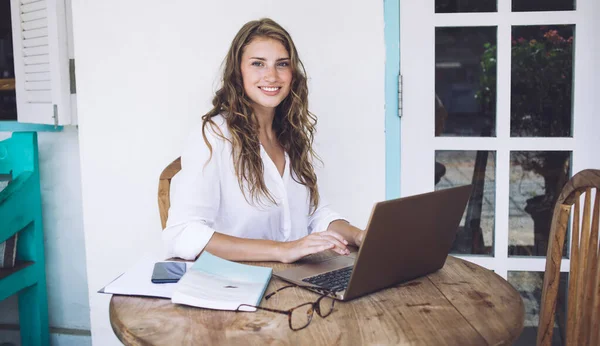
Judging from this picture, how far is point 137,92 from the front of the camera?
2.55m

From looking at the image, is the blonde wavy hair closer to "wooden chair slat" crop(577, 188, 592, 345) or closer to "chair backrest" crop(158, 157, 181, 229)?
"chair backrest" crop(158, 157, 181, 229)

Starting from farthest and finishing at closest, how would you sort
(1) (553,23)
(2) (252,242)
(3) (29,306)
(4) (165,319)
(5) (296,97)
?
1. (3) (29,306)
2. (1) (553,23)
3. (5) (296,97)
4. (2) (252,242)
5. (4) (165,319)

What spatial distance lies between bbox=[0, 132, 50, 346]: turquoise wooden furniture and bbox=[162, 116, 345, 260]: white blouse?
1.10m

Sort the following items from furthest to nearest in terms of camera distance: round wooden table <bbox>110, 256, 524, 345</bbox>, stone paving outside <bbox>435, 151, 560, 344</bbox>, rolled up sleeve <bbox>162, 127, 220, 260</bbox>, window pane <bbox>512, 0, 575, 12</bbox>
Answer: stone paving outside <bbox>435, 151, 560, 344</bbox> → window pane <bbox>512, 0, 575, 12</bbox> → rolled up sleeve <bbox>162, 127, 220, 260</bbox> → round wooden table <bbox>110, 256, 524, 345</bbox>

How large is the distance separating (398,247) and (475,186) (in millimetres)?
1459

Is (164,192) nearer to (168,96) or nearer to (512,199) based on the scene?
(168,96)

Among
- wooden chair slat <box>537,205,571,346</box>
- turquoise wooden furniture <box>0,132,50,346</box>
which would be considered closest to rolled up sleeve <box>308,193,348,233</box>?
wooden chair slat <box>537,205,571,346</box>

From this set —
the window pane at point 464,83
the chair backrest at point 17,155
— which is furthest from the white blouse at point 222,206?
the chair backrest at point 17,155

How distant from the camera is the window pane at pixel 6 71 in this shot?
3.07 meters

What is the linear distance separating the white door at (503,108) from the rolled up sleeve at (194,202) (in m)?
0.99

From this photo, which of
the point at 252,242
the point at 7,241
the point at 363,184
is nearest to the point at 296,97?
the point at 363,184

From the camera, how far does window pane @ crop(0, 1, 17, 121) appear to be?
3.07 meters

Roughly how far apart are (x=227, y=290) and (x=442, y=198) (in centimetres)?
50

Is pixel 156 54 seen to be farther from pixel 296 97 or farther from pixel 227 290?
pixel 227 290
